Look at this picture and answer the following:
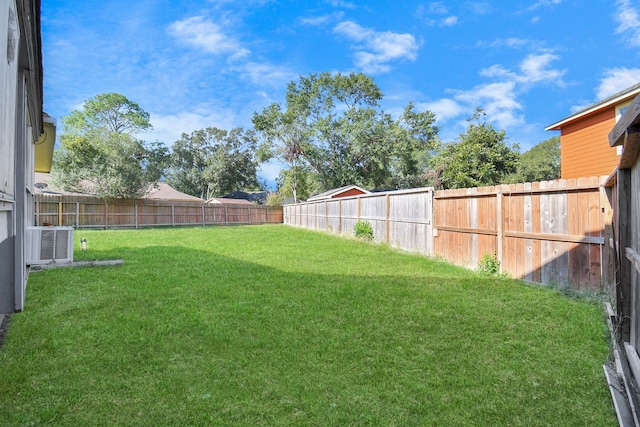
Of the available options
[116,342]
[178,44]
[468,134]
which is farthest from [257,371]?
[178,44]

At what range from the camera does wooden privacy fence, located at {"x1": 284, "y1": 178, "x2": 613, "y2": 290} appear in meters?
4.27

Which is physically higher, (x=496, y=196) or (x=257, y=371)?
(x=496, y=196)

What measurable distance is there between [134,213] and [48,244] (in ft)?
48.9

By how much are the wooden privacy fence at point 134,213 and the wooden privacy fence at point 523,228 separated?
14150 mm

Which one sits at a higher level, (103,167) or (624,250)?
(103,167)

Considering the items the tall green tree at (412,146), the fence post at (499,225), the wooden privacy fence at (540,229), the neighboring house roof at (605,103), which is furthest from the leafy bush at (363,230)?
the tall green tree at (412,146)

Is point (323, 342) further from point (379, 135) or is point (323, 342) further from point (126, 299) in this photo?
point (379, 135)

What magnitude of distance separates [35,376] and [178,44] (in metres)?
21.4

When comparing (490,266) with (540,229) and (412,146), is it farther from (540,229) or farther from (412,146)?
(412,146)

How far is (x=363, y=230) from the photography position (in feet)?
36.3

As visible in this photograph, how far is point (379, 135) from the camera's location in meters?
28.5

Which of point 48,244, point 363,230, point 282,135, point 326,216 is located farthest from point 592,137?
point 282,135

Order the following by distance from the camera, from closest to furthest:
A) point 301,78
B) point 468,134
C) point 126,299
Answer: point 126,299
point 468,134
point 301,78

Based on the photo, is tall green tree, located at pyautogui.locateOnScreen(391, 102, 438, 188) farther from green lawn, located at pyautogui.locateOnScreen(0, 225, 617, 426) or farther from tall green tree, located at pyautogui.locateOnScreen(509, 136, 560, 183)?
green lawn, located at pyautogui.locateOnScreen(0, 225, 617, 426)
